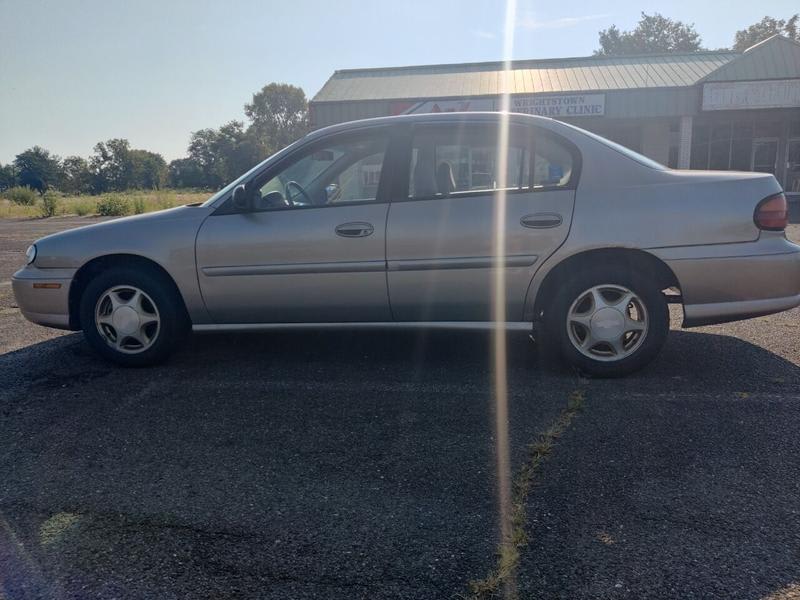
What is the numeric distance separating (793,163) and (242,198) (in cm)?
2622

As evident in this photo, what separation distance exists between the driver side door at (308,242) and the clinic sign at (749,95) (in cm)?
2081

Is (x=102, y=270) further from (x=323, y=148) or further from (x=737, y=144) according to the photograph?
(x=737, y=144)

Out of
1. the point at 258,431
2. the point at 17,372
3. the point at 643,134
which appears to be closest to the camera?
the point at 258,431

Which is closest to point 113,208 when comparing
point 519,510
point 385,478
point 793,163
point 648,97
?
point 648,97

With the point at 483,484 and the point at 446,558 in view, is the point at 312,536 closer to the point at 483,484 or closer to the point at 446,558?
the point at 446,558

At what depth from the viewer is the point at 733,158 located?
24703mm

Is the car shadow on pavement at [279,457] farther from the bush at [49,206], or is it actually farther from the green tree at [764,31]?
the green tree at [764,31]

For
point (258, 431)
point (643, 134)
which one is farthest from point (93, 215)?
point (258, 431)

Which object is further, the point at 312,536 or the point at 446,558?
the point at 312,536

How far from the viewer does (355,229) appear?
413 cm

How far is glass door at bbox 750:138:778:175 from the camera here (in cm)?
2448

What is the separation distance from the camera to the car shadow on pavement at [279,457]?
2191 millimetres

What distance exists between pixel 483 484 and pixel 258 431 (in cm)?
128

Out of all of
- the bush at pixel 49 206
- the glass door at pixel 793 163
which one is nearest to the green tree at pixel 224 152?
the bush at pixel 49 206
